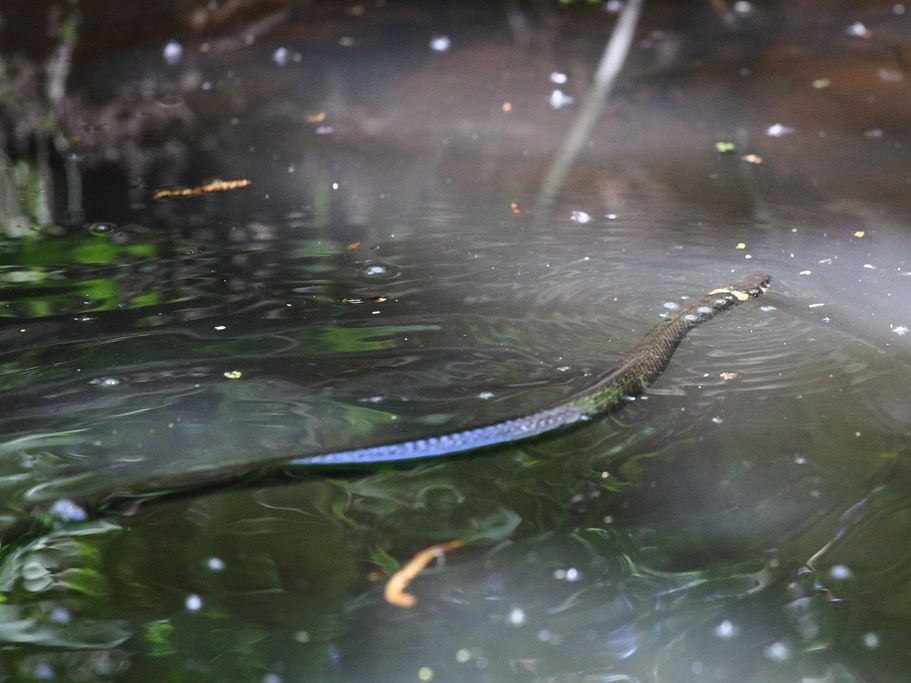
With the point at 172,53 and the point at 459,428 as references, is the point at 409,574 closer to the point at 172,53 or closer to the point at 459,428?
the point at 459,428

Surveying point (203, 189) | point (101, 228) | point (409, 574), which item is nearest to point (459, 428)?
point (409, 574)

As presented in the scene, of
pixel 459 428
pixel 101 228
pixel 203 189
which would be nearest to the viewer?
pixel 459 428

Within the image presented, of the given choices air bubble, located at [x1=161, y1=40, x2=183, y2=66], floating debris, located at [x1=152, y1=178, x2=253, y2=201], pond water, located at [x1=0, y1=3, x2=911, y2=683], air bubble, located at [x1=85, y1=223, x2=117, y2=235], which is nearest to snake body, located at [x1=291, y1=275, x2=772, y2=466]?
pond water, located at [x1=0, y1=3, x2=911, y2=683]

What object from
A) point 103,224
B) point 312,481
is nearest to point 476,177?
point 103,224

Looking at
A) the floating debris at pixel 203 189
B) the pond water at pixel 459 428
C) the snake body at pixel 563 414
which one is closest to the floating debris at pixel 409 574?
the pond water at pixel 459 428

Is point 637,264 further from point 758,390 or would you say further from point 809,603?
point 809,603

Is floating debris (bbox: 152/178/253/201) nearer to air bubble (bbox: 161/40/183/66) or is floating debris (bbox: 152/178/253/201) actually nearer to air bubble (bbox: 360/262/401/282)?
air bubble (bbox: 360/262/401/282)
